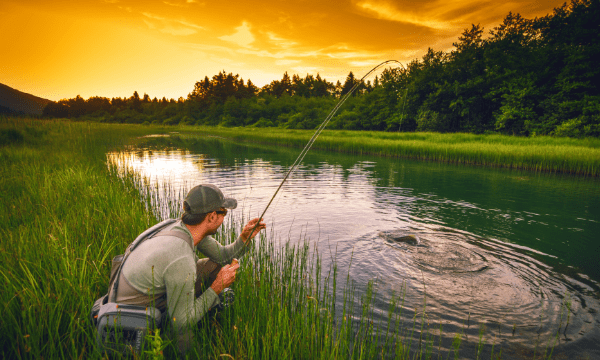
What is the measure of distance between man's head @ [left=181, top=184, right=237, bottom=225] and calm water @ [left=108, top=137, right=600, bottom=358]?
3.00 m

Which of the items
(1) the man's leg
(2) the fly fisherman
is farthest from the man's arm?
(1) the man's leg

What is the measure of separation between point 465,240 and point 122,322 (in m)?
7.34

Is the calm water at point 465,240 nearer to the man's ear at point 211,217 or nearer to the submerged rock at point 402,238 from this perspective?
the submerged rock at point 402,238

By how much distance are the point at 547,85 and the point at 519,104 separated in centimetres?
329

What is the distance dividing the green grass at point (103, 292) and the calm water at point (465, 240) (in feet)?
1.84

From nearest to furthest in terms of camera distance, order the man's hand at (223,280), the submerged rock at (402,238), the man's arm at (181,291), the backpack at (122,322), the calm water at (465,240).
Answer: the backpack at (122,322)
the man's arm at (181,291)
the man's hand at (223,280)
the calm water at (465,240)
the submerged rock at (402,238)

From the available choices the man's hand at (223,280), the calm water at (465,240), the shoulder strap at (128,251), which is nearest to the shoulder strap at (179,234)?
the shoulder strap at (128,251)

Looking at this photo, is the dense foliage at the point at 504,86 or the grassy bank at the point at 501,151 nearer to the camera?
the grassy bank at the point at 501,151

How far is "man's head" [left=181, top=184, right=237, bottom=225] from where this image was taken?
258 centimetres

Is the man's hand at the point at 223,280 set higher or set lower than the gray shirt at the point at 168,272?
lower

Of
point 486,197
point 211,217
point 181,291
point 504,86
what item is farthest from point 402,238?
point 504,86

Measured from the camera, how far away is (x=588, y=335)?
4020 mm

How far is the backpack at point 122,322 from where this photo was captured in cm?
219

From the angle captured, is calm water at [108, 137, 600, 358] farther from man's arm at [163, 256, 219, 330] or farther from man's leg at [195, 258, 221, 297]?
man's arm at [163, 256, 219, 330]
